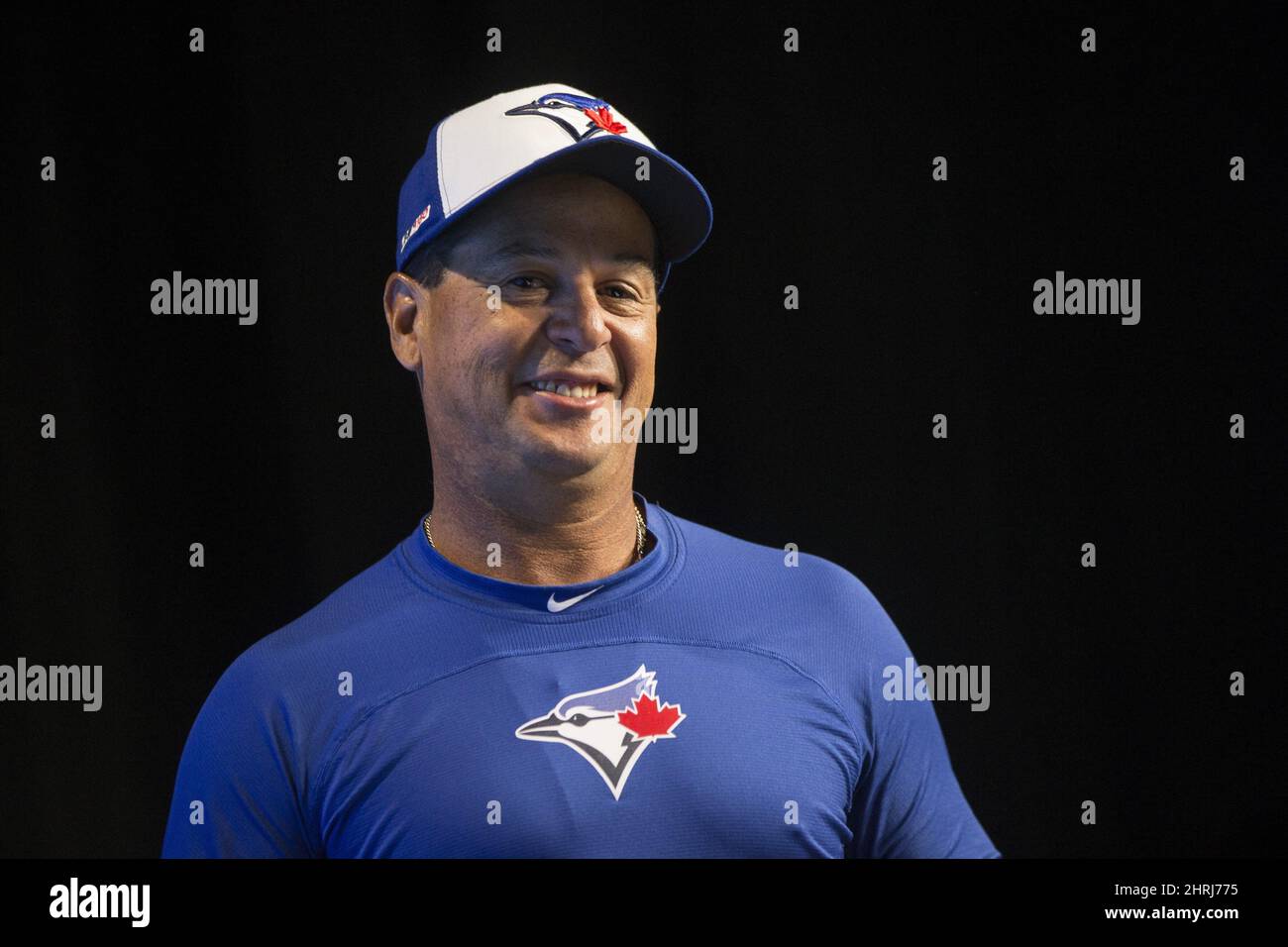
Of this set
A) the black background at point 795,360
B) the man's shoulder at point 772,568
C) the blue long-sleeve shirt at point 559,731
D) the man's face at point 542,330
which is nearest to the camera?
the blue long-sleeve shirt at point 559,731

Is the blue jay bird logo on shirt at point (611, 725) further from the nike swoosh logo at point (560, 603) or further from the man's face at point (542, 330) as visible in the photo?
the man's face at point (542, 330)

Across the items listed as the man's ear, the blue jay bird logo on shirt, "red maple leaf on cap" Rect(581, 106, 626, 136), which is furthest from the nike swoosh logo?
"red maple leaf on cap" Rect(581, 106, 626, 136)

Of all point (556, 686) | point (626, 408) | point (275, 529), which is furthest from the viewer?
point (275, 529)

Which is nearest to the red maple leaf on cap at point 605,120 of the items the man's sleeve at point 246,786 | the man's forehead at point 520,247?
the man's forehead at point 520,247

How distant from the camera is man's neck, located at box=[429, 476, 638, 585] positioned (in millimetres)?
1840

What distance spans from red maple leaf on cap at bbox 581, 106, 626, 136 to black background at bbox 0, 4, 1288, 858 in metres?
0.33

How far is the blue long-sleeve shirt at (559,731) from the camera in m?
1.67

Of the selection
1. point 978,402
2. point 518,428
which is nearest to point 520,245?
point 518,428

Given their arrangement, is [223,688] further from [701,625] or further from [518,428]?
[701,625]

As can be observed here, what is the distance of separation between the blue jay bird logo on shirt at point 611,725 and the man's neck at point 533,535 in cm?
19

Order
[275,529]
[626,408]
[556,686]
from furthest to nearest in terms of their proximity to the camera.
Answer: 1. [275,529]
2. [626,408]
3. [556,686]

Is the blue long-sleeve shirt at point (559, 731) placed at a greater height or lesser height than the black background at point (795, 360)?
lesser

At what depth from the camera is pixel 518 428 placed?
1792 mm

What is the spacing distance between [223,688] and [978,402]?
4.01 ft
